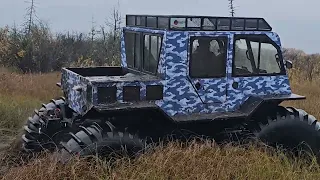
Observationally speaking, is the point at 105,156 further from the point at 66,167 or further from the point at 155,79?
the point at 155,79

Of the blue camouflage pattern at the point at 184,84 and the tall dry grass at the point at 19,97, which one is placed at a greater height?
the blue camouflage pattern at the point at 184,84

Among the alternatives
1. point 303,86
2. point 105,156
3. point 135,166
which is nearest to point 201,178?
point 135,166

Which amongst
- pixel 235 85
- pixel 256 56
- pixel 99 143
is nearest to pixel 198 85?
pixel 235 85

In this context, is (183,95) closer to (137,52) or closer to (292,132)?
(137,52)

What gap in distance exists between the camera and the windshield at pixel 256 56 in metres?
7.24

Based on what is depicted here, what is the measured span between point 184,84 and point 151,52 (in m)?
0.78

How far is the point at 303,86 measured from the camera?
45.4 ft

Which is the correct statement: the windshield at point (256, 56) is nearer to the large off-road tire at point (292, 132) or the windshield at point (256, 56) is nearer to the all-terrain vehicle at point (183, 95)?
the all-terrain vehicle at point (183, 95)

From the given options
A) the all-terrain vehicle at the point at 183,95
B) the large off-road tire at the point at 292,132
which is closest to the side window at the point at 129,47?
Answer: the all-terrain vehicle at the point at 183,95

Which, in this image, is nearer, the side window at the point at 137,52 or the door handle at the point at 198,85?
the door handle at the point at 198,85

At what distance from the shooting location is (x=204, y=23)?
7.05m

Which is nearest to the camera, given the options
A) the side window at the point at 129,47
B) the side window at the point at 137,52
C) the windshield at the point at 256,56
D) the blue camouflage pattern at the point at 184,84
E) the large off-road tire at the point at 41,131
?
the blue camouflage pattern at the point at 184,84

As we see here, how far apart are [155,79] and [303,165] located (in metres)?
2.26

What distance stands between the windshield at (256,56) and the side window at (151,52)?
1.09 m
